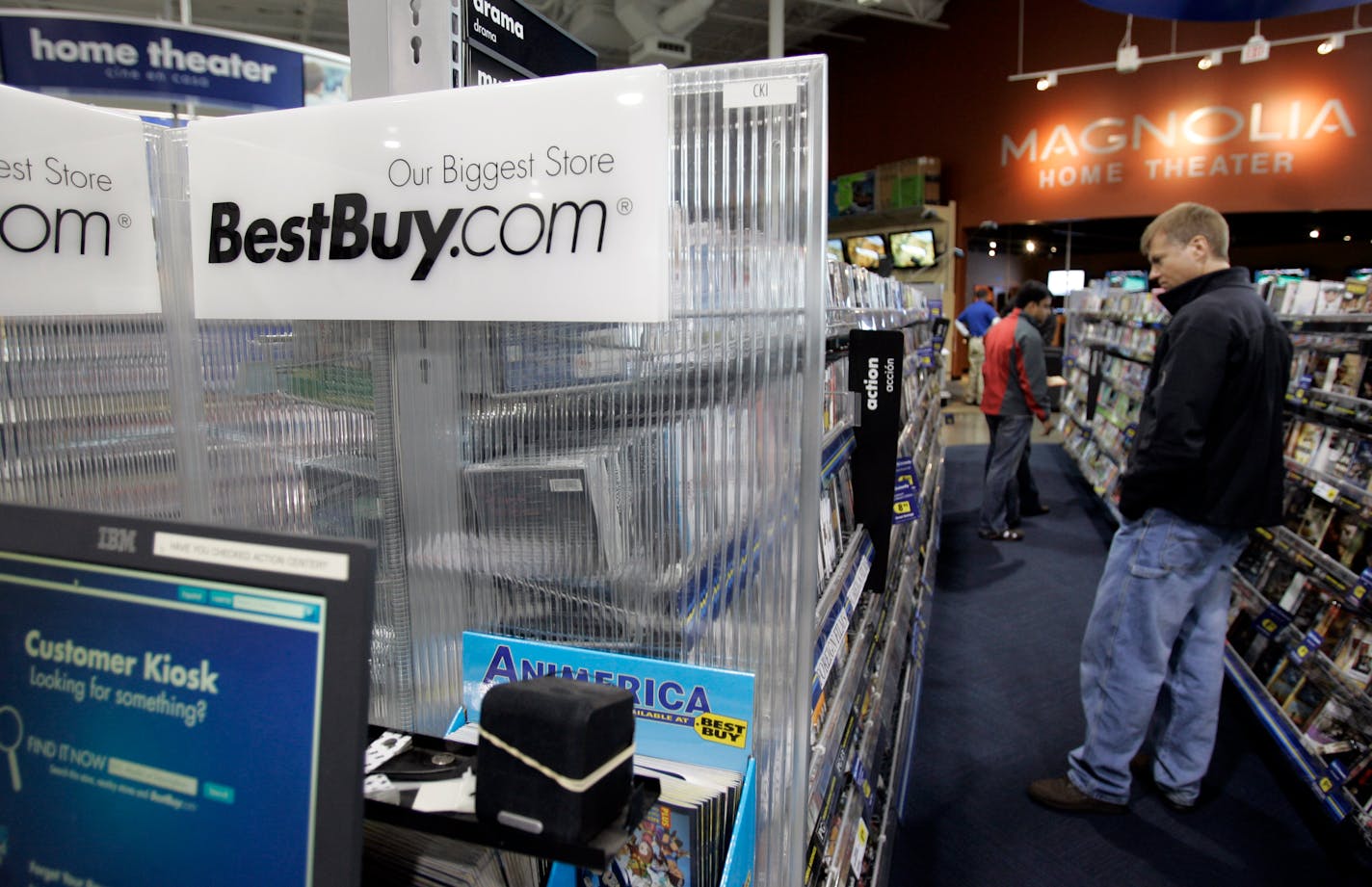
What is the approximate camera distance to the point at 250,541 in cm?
60

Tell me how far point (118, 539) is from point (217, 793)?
0.71ft

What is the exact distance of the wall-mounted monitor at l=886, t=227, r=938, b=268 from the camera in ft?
37.8

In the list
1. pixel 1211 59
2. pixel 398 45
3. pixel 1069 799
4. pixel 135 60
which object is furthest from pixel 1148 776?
pixel 1211 59

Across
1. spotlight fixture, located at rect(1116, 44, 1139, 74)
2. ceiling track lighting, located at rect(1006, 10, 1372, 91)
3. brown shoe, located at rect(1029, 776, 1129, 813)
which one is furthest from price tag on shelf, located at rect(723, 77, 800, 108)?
spotlight fixture, located at rect(1116, 44, 1139, 74)

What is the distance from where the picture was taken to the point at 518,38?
1684 mm

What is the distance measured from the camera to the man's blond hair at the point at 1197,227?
95.6 inches

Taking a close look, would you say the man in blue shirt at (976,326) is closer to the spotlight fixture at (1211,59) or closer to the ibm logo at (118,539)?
the spotlight fixture at (1211,59)

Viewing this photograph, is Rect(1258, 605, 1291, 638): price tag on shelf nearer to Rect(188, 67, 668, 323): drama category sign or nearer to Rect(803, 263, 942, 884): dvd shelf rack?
Rect(803, 263, 942, 884): dvd shelf rack

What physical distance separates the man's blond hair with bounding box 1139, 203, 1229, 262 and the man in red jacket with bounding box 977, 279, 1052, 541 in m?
2.75

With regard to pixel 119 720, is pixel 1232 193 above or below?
above

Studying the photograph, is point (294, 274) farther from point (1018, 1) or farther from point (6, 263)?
point (1018, 1)

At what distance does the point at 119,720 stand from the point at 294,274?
0.56 metres

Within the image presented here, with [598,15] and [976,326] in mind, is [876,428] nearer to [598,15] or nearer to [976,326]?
[976,326]

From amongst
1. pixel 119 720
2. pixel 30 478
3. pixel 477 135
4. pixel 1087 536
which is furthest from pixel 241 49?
pixel 1087 536
